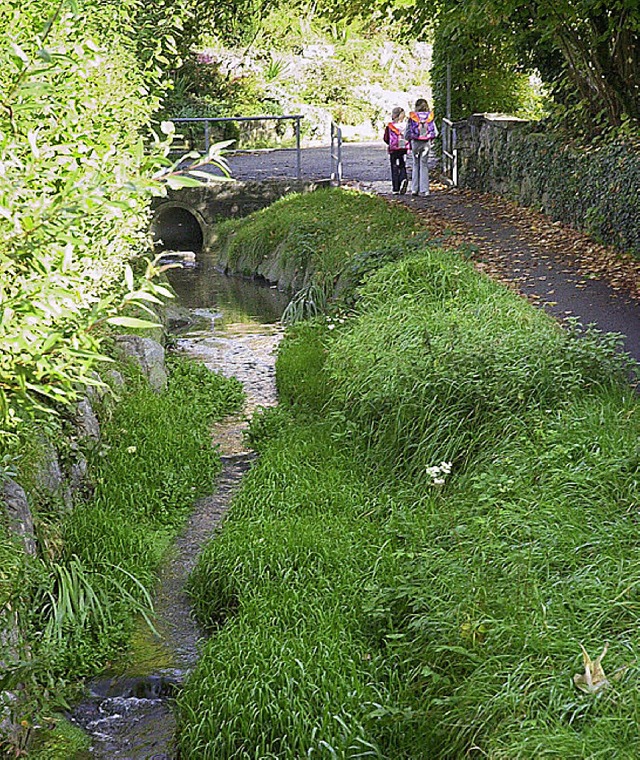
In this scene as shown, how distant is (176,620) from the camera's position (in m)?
5.28

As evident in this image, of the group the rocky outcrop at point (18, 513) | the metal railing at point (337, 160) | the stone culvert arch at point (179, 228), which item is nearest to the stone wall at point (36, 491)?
the rocky outcrop at point (18, 513)

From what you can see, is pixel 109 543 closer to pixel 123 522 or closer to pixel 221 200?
pixel 123 522

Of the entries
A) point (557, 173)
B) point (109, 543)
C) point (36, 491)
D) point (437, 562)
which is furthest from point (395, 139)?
point (437, 562)

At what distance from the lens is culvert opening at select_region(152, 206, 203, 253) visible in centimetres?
1822

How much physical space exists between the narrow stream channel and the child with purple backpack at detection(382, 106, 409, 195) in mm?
4746

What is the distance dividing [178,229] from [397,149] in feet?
18.1

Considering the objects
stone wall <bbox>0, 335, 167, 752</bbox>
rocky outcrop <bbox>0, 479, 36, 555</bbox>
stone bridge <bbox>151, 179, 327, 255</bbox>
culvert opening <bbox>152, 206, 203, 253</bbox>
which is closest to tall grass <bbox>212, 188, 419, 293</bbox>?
stone bridge <bbox>151, 179, 327, 255</bbox>

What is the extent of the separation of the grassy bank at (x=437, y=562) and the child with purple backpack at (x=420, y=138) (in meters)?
7.19

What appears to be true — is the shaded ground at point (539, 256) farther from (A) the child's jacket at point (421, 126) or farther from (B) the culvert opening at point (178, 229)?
(B) the culvert opening at point (178, 229)

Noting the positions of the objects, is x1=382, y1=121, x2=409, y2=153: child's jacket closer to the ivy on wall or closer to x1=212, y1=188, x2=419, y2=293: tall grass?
x1=212, y1=188, x2=419, y2=293: tall grass

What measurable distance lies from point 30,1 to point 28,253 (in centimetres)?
294

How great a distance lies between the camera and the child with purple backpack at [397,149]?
49.3ft

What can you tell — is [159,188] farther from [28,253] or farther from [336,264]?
[336,264]

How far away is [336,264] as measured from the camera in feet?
37.3
